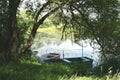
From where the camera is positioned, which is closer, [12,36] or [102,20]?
[12,36]

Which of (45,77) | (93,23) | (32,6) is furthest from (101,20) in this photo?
(45,77)

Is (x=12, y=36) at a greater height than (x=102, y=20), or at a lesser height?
Answer: lesser

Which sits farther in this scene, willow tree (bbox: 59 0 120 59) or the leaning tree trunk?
willow tree (bbox: 59 0 120 59)

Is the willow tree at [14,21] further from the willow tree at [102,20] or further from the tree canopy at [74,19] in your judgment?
the willow tree at [102,20]

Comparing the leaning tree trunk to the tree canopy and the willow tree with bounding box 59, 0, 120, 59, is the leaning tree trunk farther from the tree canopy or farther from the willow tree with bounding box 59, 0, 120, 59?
the willow tree with bounding box 59, 0, 120, 59

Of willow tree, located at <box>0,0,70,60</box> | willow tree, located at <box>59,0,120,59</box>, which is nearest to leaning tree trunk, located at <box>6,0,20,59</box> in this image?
willow tree, located at <box>0,0,70,60</box>

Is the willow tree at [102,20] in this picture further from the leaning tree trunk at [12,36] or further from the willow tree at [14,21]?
the leaning tree trunk at [12,36]

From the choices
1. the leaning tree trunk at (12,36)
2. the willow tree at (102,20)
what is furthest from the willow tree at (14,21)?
the willow tree at (102,20)

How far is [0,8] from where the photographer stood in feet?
57.3

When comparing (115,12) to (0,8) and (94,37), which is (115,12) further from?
(0,8)

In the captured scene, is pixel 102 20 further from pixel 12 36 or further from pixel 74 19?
pixel 12 36

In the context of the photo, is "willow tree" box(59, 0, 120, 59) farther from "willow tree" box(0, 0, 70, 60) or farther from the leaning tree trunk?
the leaning tree trunk

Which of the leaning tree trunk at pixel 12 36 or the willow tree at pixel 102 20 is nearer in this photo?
the leaning tree trunk at pixel 12 36

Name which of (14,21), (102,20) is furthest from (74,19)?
(14,21)
